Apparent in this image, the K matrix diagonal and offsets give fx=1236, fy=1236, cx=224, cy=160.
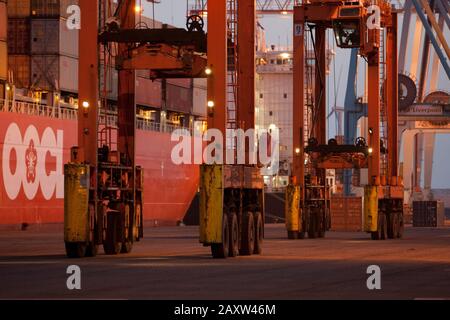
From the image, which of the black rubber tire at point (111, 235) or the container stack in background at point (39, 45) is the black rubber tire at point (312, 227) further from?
the container stack in background at point (39, 45)

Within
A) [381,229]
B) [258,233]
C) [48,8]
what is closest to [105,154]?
[258,233]

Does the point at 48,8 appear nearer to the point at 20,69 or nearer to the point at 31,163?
the point at 20,69

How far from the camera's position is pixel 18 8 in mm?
61219

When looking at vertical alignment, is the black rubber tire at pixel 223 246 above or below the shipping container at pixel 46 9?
below

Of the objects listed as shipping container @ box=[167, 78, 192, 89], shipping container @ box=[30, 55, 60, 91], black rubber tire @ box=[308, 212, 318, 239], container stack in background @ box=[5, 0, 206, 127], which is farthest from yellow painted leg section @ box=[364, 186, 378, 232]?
shipping container @ box=[167, 78, 192, 89]

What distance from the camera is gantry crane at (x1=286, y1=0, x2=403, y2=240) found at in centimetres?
4494

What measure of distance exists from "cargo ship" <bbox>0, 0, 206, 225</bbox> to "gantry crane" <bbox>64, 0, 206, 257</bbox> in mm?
22104

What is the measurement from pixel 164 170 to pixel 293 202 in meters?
30.2

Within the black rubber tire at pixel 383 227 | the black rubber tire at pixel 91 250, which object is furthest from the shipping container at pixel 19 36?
the black rubber tire at pixel 91 250

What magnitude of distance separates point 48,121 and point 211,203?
3208 cm

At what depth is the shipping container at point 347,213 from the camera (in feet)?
199

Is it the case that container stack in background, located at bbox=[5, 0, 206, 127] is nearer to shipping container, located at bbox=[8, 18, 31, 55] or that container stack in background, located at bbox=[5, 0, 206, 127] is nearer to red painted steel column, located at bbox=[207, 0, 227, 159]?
shipping container, located at bbox=[8, 18, 31, 55]

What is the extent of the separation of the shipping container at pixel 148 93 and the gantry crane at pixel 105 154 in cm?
3778
